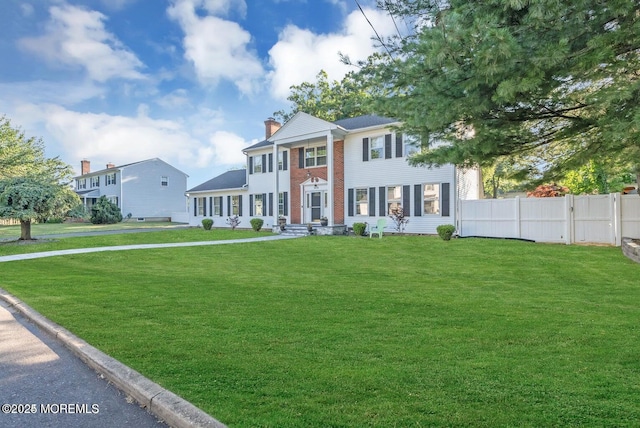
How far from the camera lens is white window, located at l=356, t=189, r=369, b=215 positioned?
1959cm

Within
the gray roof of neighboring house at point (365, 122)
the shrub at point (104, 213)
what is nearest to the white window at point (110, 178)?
the shrub at point (104, 213)

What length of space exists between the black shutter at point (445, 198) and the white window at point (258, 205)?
A: 1158 cm

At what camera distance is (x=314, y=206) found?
21.6 metres

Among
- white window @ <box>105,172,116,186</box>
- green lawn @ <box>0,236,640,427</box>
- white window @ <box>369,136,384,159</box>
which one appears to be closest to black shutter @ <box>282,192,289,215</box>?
white window @ <box>369,136,384,159</box>

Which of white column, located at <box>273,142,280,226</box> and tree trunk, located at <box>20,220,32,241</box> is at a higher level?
white column, located at <box>273,142,280,226</box>

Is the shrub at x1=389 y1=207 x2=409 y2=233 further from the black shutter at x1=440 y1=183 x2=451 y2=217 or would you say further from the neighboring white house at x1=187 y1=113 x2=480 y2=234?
the black shutter at x1=440 y1=183 x2=451 y2=217

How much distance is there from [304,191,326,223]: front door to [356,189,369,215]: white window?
87.7 inches

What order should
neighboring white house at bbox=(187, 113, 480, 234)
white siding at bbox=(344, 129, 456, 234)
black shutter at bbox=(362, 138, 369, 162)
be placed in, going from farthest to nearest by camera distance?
1. black shutter at bbox=(362, 138, 369, 162)
2. neighboring white house at bbox=(187, 113, 480, 234)
3. white siding at bbox=(344, 129, 456, 234)

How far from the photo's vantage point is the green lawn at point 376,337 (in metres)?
2.73

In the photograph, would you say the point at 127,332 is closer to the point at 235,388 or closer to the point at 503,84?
the point at 235,388

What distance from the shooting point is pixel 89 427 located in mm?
2719

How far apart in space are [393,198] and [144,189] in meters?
29.7

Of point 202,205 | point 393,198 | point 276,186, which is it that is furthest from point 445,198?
point 202,205

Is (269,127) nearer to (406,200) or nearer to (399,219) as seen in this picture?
(406,200)
